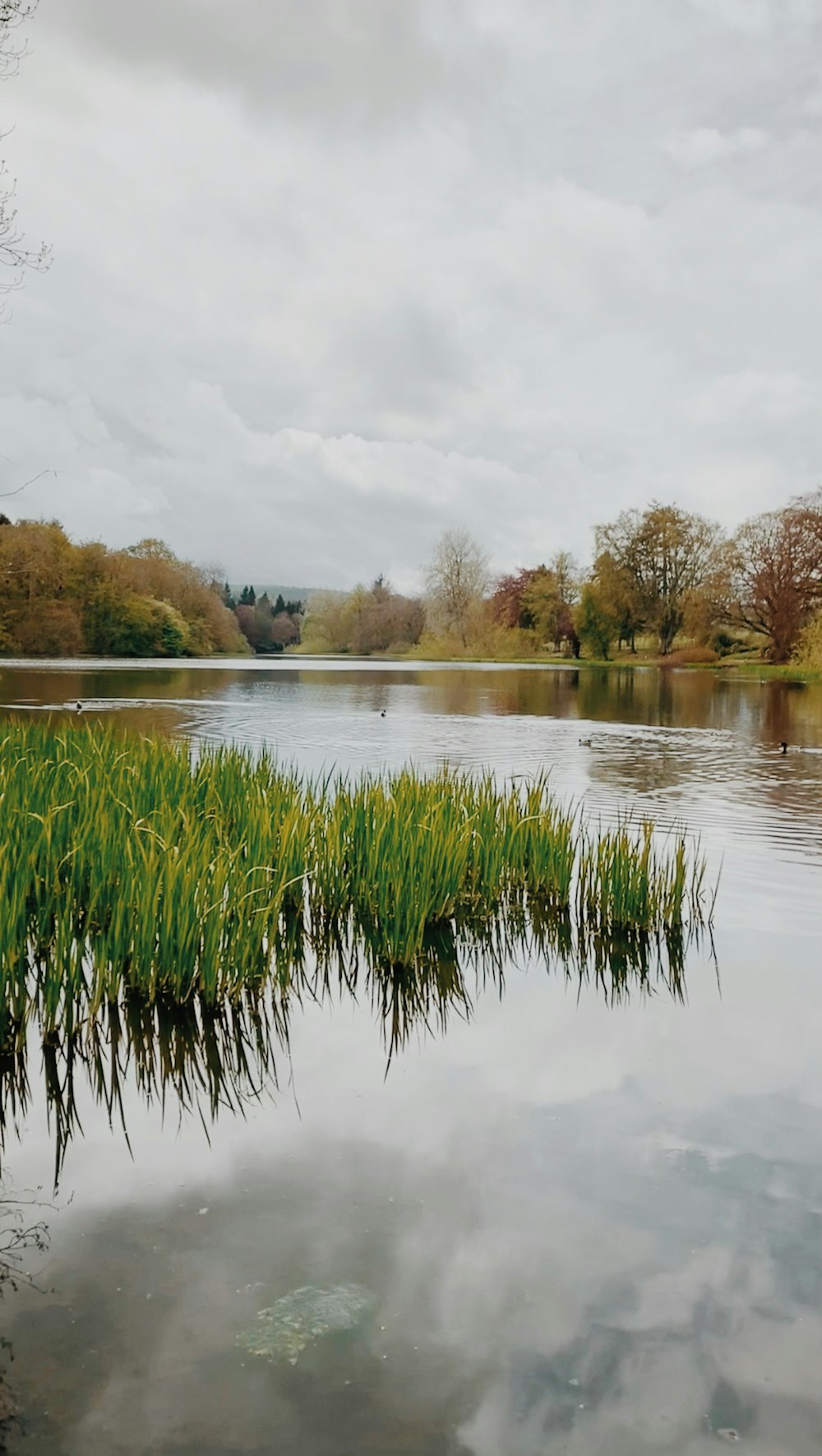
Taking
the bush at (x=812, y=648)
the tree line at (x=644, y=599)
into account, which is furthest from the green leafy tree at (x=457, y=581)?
the bush at (x=812, y=648)

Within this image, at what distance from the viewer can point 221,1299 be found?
9.13ft

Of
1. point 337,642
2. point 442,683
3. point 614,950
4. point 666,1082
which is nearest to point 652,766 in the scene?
point 614,950

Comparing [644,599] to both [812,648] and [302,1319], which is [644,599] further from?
[302,1319]

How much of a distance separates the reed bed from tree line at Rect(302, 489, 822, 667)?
133 feet

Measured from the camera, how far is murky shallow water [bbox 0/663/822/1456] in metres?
2.40

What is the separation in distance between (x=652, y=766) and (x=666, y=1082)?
12.2m

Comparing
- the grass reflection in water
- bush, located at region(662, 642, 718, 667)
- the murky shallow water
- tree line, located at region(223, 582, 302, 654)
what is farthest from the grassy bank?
the murky shallow water

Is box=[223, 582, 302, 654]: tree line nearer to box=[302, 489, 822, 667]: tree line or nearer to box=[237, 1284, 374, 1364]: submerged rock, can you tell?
box=[302, 489, 822, 667]: tree line

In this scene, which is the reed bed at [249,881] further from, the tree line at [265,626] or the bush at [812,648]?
the tree line at [265,626]

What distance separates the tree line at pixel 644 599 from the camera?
184 ft

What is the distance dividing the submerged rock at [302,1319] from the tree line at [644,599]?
45.5 m

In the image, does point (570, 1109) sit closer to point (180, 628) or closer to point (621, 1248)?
point (621, 1248)

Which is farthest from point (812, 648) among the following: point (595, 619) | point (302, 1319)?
point (302, 1319)

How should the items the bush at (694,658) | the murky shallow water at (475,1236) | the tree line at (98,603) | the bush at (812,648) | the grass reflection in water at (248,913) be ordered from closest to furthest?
the murky shallow water at (475,1236)
the grass reflection in water at (248,913)
the bush at (812,648)
the tree line at (98,603)
the bush at (694,658)
